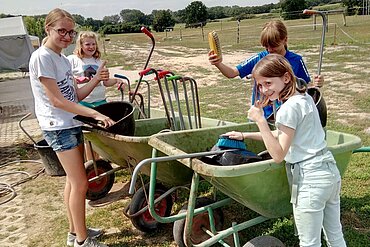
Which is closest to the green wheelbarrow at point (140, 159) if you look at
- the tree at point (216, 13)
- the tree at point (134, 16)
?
the tree at point (216, 13)

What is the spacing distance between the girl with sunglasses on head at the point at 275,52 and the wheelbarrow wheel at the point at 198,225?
78cm

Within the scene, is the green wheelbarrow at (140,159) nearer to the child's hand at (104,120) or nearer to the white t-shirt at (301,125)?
the child's hand at (104,120)

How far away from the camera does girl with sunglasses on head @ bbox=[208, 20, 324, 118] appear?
8.95ft

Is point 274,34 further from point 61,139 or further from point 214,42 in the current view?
point 61,139

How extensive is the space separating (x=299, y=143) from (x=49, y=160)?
11.0 ft

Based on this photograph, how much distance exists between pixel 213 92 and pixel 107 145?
617cm

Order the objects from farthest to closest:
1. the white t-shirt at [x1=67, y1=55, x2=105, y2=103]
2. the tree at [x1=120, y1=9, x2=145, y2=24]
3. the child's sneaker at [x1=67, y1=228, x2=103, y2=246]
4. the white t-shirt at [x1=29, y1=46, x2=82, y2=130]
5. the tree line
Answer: the tree at [x1=120, y1=9, x2=145, y2=24] → the tree line → the white t-shirt at [x1=67, y1=55, x2=105, y2=103] → the child's sneaker at [x1=67, y1=228, x2=103, y2=246] → the white t-shirt at [x1=29, y1=46, x2=82, y2=130]

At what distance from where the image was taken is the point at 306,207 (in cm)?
207

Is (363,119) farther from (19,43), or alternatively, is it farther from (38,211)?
(19,43)

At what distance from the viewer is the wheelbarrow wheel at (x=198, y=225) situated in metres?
2.84

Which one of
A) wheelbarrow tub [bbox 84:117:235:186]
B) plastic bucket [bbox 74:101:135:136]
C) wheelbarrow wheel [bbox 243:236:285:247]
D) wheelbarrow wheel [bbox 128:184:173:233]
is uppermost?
plastic bucket [bbox 74:101:135:136]

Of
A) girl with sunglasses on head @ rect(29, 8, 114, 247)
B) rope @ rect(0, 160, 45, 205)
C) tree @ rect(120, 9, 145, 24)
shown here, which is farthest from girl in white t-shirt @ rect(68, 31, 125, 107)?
tree @ rect(120, 9, 145, 24)

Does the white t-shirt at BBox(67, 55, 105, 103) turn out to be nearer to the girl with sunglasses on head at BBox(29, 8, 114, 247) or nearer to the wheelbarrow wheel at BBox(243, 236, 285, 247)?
the girl with sunglasses on head at BBox(29, 8, 114, 247)

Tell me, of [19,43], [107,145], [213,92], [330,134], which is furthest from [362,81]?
[19,43]
